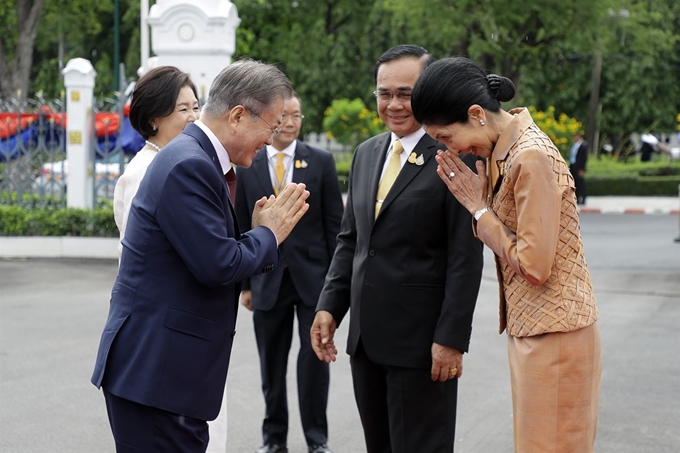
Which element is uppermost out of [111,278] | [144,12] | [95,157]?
[144,12]

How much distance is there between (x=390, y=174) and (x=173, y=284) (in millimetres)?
1346

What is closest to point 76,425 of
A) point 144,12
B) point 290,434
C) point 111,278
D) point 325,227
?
point 290,434

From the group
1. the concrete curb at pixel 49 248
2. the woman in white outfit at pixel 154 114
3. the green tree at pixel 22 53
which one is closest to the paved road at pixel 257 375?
the concrete curb at pixel 49 248

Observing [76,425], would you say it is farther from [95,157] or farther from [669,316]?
[95,157]

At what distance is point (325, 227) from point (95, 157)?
9.09m

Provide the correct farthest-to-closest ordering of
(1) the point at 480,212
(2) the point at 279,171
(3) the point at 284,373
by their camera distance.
Answer: (2) the point at 279,171 → (3) the point at 284,373 → (1) the point at 480,212

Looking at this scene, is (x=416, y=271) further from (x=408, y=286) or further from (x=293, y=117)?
(x=293, y=117)

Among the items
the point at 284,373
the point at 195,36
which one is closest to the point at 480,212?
the point at 284,373

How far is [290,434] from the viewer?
633 centimetres

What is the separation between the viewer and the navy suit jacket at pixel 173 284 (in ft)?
9.95

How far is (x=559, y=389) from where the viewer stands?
10.4ft

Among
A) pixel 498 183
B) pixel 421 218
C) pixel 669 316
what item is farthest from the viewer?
pixel 669 316

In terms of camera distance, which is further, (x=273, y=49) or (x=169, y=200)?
(x=273, y=49)

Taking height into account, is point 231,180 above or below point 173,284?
above
